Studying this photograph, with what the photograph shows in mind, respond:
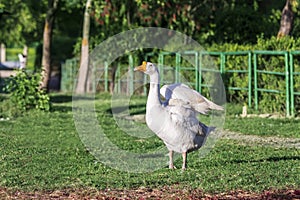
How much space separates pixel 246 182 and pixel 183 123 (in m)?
1.15

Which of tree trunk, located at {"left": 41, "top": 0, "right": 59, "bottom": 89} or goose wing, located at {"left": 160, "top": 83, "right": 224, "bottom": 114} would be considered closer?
goose wing, located at {"left": 160, "top": 83, "right": 224, "bottom": 114}

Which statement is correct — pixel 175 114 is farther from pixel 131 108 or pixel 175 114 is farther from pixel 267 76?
pixel 131 108

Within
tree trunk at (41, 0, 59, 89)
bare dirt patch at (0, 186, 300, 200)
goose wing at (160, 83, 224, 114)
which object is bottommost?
bare dirt patch at (0, 186, 300, 200)

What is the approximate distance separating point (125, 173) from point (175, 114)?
3.22 ft

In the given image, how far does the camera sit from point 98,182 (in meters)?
8.70

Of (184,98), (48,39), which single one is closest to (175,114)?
(184,98)

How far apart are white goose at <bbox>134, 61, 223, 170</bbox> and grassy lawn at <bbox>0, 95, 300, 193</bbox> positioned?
0.40 metres

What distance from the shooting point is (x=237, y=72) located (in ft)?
68.1

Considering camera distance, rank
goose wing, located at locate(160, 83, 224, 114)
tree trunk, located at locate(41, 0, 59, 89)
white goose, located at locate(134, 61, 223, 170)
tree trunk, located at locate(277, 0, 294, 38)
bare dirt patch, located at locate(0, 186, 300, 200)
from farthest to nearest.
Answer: tree trunk, located at locate(41, 0, 59, 89) → tree trunk, located at locate(277, 0, 294, 38) → goose wing, located at locate(160, 83, 224, 114) → white goose, located at locate(134, 61, 223, 170) → bare dirt patch, located at locate(0, 186, 300, 200)

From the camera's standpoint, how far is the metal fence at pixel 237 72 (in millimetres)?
17688

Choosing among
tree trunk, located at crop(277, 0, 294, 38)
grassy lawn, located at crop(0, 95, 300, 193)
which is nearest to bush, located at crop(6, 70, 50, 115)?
grassy lawn, located at crop(0, 95, 300, 193)

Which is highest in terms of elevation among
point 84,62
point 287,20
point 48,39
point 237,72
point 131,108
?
point 287,20

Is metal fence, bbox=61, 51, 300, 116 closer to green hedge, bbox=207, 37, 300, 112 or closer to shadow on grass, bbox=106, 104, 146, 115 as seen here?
green hedge, bbox=207, 37, 300, 112

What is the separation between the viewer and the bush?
1888cm
